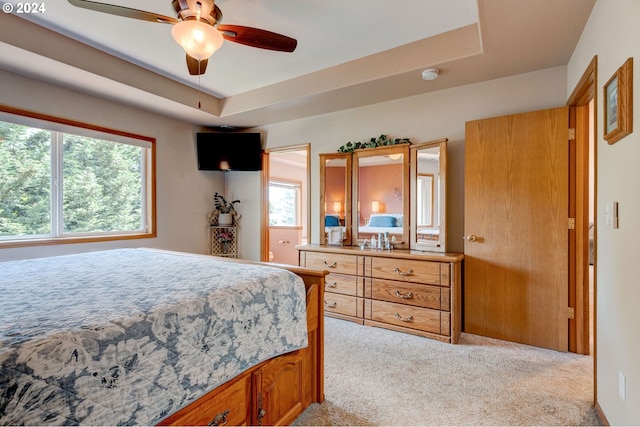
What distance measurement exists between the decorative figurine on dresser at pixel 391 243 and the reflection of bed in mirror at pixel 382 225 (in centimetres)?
1

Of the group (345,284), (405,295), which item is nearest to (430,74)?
(405,295)

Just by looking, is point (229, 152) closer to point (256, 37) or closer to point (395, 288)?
point (256, 37)

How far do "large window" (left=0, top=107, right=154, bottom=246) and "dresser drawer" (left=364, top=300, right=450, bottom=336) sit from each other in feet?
9.35

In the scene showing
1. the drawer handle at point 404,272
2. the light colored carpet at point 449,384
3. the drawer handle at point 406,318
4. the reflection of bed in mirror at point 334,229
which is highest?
the reflection of bed in mirror at point 334,229

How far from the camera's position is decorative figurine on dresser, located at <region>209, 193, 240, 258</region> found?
182 inches

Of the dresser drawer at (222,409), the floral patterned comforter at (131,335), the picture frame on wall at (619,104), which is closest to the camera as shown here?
the floral patterned comforter at (131,335)

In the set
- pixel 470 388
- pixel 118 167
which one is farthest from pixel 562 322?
pixel 118 167

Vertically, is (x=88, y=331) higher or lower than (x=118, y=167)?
lower

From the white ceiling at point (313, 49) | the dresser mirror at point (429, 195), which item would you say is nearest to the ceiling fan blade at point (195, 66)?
the white ceiling at point (313, 49)

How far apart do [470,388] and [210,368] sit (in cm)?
168

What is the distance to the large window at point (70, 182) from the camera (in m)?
2.87

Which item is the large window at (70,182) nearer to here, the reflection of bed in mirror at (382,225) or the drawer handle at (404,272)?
the reflection of bed in mirror at (382,225)

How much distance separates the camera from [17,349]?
0.78 metres

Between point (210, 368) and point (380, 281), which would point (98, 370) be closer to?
point (210, 368)
